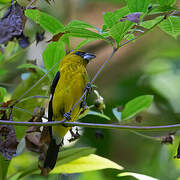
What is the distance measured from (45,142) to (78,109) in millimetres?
394

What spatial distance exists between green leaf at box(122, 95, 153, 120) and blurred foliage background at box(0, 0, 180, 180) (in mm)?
1153

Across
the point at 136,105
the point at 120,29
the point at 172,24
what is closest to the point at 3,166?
the point at 136,105

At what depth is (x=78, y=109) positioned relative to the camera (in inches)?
78.9

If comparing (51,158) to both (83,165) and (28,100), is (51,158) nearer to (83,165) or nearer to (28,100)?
(83,165)

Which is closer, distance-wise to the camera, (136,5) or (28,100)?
(136,5)

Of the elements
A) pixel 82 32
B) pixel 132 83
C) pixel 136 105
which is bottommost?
pixel 136 105

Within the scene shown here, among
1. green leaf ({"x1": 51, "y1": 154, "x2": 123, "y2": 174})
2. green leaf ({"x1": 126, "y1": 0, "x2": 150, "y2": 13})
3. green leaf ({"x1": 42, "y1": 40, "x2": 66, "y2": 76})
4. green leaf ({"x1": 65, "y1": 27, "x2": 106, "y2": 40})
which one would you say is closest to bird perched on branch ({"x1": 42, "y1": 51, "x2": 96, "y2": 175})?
green leaf ({"x1": 51, "y1": 154, "x2": 123, "y2": 174})

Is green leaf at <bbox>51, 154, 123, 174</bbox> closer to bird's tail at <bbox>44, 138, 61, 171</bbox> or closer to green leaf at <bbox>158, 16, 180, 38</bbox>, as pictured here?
bird's tail at <bbox>44, 138, 61, 171</bbox>

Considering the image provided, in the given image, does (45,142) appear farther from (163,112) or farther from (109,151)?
(163,112)

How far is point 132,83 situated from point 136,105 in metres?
1.81

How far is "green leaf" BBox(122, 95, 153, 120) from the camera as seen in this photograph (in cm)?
177

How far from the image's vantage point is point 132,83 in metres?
3.57

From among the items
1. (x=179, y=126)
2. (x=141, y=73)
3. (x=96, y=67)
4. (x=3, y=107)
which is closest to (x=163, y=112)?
(x=141, y=73)

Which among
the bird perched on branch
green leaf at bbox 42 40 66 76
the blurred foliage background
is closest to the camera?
green leaf at bbox 42 40 66 76
